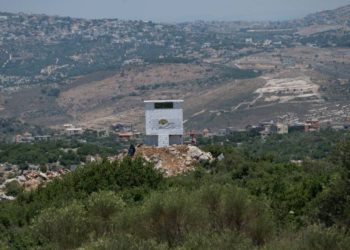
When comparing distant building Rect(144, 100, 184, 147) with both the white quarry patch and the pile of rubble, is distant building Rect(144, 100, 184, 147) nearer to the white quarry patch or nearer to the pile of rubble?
the pile of rubble

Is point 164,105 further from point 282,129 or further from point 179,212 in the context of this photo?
point 282,129

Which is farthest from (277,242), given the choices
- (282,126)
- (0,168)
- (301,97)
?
(301,97)

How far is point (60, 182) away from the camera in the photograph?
36.3 metres

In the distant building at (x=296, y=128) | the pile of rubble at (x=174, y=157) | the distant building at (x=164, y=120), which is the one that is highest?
the distant building at (x=164, y=120)

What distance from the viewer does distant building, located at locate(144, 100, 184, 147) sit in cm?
4359

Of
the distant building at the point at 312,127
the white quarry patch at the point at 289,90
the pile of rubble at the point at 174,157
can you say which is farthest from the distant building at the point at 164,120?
the white quarry patch at the point at 289,90

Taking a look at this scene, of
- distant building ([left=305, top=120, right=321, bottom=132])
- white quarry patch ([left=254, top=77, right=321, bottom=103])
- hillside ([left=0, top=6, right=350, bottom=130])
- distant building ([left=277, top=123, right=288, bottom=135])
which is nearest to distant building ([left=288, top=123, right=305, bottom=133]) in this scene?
distant building ([left=305, top=120, right=321, bottom=132])

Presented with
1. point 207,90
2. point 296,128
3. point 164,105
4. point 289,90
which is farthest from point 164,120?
point 207,90

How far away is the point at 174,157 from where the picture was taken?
43188 millimetres

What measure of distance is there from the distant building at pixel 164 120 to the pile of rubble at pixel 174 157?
104cm

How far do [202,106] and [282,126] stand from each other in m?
33.7

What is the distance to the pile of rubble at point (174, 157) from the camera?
42062 mm

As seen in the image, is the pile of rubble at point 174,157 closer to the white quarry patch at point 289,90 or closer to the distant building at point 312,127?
the distant building at point 312,127

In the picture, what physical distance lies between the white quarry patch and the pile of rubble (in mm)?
81006
